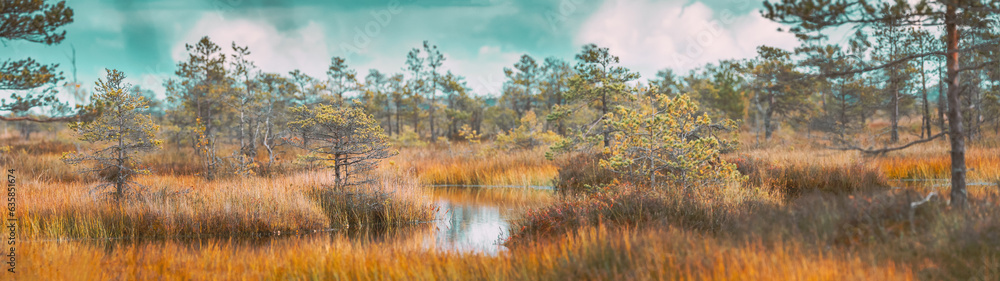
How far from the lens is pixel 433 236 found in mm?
8914

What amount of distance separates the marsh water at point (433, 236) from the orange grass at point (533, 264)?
1192 millimetres

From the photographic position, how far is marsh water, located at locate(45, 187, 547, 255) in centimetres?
778

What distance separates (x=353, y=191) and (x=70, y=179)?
34.7ft

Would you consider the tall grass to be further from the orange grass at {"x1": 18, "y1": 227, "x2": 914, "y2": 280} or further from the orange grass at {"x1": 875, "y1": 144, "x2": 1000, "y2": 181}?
the orange grass at {"x1": 875, "y1": 144, "x2": 1000, "y2": 181}

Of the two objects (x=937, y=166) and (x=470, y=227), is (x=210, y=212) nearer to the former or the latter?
(x=470, y=227)

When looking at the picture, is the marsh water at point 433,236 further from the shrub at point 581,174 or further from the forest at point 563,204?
the shrub at point 581,174

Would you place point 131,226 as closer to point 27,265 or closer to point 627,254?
point 27,265

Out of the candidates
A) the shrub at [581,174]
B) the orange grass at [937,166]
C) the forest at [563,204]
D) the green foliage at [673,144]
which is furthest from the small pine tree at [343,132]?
the orange grass at [937,166]

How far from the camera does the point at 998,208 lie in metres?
4.82

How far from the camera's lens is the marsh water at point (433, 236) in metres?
7.78

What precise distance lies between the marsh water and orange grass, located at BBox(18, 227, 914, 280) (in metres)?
1.19

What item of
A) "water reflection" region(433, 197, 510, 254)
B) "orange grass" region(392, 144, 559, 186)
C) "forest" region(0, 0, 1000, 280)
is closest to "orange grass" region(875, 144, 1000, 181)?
"forest" region(0, 0, 1000, 280)

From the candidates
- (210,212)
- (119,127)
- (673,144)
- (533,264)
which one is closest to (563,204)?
(673,144)

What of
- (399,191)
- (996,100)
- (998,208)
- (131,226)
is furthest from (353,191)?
(996,100)
